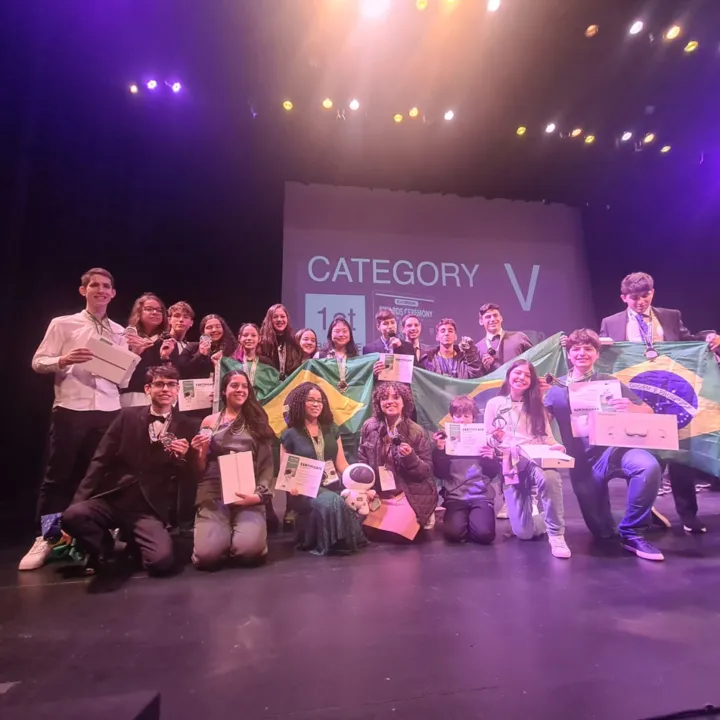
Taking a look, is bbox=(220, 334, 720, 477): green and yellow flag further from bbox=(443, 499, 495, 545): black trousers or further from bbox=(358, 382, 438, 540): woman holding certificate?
bbox=(443, 499, 495, 545): black trousers

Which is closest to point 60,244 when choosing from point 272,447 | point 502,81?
point 272,447

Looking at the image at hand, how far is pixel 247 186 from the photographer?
6.14m

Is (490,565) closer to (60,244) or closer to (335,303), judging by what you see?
(335,303)

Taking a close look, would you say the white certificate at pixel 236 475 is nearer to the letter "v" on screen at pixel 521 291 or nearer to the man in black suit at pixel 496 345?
the man in black suit at pixel 496 345

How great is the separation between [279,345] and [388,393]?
1.13 m

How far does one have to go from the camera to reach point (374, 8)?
14.1 ft

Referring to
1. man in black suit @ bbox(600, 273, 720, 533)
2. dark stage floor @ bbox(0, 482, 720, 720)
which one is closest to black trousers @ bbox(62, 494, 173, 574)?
dark stage floor @ bbox(0, 482, 720, 720)

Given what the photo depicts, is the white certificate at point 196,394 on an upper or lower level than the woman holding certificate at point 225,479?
upper

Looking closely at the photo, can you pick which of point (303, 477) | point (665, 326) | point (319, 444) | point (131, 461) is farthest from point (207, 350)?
point (665, 326)

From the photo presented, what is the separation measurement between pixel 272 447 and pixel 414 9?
14.2 ft

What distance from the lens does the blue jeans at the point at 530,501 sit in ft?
10.0

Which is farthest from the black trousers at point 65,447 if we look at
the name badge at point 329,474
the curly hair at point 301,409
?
the name badge at point 329,474

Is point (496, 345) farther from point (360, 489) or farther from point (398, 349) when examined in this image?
point (360, 489)

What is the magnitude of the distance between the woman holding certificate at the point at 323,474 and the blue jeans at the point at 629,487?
1.64 meters
